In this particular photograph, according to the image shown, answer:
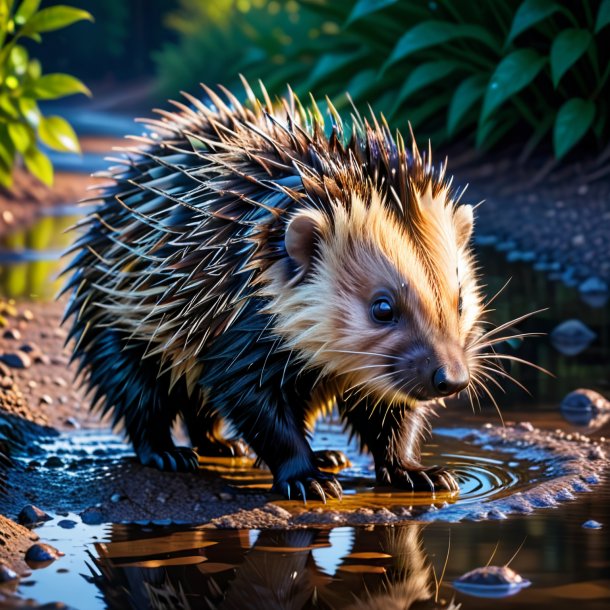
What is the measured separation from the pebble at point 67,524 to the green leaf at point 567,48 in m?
6.13

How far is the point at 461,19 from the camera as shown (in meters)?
→ 11.0

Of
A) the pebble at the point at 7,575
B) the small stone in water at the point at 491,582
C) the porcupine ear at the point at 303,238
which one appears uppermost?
the porcupine ear at the point at 303,238

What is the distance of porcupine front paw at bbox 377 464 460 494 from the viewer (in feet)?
17.1

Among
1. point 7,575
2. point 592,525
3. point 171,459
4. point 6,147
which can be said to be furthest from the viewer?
point 6,147

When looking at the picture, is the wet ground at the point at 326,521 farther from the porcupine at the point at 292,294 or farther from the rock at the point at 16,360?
the porcupine at the point at 292,294

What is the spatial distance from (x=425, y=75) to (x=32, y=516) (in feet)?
23.1

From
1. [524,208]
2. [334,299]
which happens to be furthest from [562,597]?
[524,208]

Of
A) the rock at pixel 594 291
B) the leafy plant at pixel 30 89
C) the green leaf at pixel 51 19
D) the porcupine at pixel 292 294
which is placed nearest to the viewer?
the porcupine at pixel 292 294

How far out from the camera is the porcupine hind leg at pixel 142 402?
5.76m

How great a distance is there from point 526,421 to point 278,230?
194 centimetres

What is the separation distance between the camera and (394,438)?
5434 millimetres

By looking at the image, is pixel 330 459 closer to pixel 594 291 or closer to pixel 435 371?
pixel 435 371

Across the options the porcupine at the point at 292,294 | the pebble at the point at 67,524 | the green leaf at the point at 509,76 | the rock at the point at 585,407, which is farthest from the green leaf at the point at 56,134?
the green leaf at the point at 509,76

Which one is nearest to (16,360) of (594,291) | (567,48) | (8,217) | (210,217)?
(210,217)
